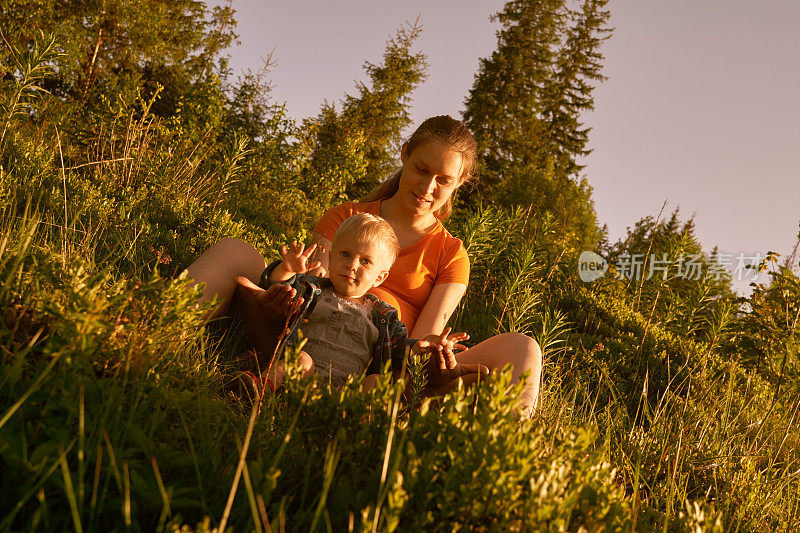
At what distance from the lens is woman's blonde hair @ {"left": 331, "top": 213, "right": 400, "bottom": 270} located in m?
2.87

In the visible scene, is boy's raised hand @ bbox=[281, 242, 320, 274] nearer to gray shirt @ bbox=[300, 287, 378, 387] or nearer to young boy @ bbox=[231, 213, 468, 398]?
young boy @ bbox=[231, 213, 468, 398]

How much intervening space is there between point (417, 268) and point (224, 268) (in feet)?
4.16

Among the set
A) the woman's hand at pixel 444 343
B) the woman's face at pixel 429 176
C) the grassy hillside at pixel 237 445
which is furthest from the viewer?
the woman's face at pixel 429 176

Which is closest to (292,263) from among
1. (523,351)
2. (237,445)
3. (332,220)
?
(332,220)

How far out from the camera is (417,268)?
358 cm

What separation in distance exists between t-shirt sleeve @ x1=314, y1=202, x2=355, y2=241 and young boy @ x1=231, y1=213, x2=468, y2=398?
654 millimetres

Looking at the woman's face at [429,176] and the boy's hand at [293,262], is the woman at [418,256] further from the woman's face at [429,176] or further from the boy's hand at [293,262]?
the boy's hand at [293,262]

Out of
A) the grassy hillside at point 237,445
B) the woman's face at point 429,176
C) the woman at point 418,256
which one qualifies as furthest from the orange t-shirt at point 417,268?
the grassy hillside at point 237,445

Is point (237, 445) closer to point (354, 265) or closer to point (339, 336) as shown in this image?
point (339, 336)

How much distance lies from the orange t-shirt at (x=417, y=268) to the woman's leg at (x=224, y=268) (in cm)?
68

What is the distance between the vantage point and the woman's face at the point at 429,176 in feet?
11.6

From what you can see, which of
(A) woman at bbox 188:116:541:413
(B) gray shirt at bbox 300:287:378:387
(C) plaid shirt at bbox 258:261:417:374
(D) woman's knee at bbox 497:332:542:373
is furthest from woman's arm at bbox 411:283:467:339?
(D) woman's knee at bbox 497:332:542:373

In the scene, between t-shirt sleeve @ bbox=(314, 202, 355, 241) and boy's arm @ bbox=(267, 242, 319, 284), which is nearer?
boy's arm @ bbox=(267, 242, 319, 284)

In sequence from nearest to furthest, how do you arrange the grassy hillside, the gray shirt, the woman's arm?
1. the grassy hillside
2. the gray shirt
3. the woman's arm
